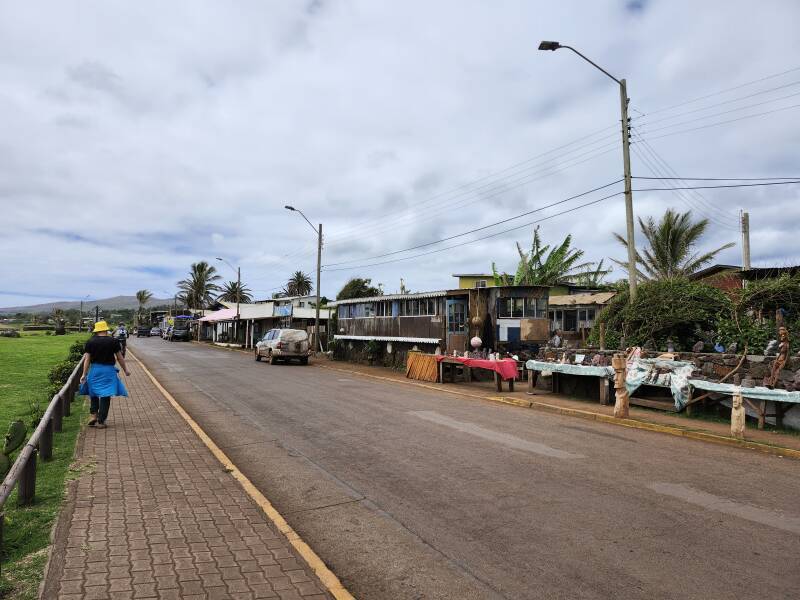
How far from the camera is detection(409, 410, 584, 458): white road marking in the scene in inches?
324

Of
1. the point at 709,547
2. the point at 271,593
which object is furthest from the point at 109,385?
the point at 709,547

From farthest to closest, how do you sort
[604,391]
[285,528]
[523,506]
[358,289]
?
[358,289] < [604,391] < [523,506] < [285,528]

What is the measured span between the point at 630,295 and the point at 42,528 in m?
15.1

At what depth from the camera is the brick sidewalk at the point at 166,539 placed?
12.5 ft

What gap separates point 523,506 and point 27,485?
4.81 metres

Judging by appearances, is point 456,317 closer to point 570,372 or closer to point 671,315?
point 570,372

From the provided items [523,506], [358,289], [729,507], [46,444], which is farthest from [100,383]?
[358,289]

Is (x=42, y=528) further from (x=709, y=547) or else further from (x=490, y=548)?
(x=709, y=547)

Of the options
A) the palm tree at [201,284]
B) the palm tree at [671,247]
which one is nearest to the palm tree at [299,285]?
the palm tree at [201,284]

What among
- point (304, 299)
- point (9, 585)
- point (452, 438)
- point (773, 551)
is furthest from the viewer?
point (304, 299)

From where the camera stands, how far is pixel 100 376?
9.45 metres

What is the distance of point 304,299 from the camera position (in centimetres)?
5041

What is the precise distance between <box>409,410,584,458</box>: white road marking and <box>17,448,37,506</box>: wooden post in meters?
6.08

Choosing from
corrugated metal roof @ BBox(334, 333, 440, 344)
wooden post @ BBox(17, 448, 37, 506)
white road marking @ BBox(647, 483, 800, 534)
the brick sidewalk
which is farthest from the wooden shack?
wooden post @ BBox(17, 448, 37, 506)
